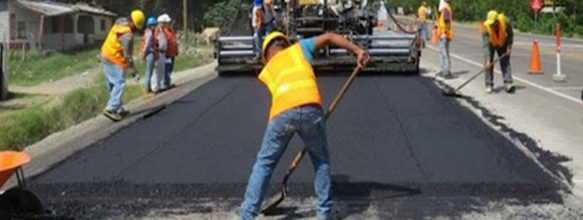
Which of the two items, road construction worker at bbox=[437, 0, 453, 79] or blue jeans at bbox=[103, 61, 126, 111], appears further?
road construction worker at bbox=[437, 0, 453, 79]

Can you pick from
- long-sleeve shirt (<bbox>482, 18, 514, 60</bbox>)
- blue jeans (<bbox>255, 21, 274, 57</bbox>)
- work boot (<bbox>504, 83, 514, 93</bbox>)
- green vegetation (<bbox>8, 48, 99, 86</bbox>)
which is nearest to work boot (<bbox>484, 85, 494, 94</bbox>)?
work boot (<bbox>504, 83, 514, 93</bbox>)

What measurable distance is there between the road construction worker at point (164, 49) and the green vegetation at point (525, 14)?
62.5 feet

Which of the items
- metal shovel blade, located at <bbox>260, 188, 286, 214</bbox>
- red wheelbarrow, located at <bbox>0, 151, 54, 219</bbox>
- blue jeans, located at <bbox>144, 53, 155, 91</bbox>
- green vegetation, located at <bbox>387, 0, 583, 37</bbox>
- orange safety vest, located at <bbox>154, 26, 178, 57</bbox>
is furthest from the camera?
green vegetation, located at <bbox>387, 0, 583, 37</bbox>

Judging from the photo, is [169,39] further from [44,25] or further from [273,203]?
[44,25]

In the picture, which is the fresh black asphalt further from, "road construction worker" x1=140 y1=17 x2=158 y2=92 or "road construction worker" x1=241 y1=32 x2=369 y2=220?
"road construction worker" x1=140 y1=17 x2=158 y2=92

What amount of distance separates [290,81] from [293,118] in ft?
0.85

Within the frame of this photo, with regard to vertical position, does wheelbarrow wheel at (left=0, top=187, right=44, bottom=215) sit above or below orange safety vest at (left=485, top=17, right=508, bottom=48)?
below

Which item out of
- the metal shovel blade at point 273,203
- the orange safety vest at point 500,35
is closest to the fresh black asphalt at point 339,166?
the metal shovel blade at point 273,203

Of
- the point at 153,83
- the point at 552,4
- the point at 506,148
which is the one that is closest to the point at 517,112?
the point at 506,148

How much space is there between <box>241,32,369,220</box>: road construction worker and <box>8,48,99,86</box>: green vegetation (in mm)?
23751

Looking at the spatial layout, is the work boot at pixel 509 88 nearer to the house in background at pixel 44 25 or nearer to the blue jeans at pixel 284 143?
the blue jeans at pixel 284 143

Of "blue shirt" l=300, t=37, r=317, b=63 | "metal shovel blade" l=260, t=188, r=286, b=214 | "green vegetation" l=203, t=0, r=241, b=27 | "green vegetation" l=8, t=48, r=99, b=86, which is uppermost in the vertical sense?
"green vegetation" l=203, t=0, r=241, b=27

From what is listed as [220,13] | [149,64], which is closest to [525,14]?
[220,13]

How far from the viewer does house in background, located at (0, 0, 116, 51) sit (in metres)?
39.3
